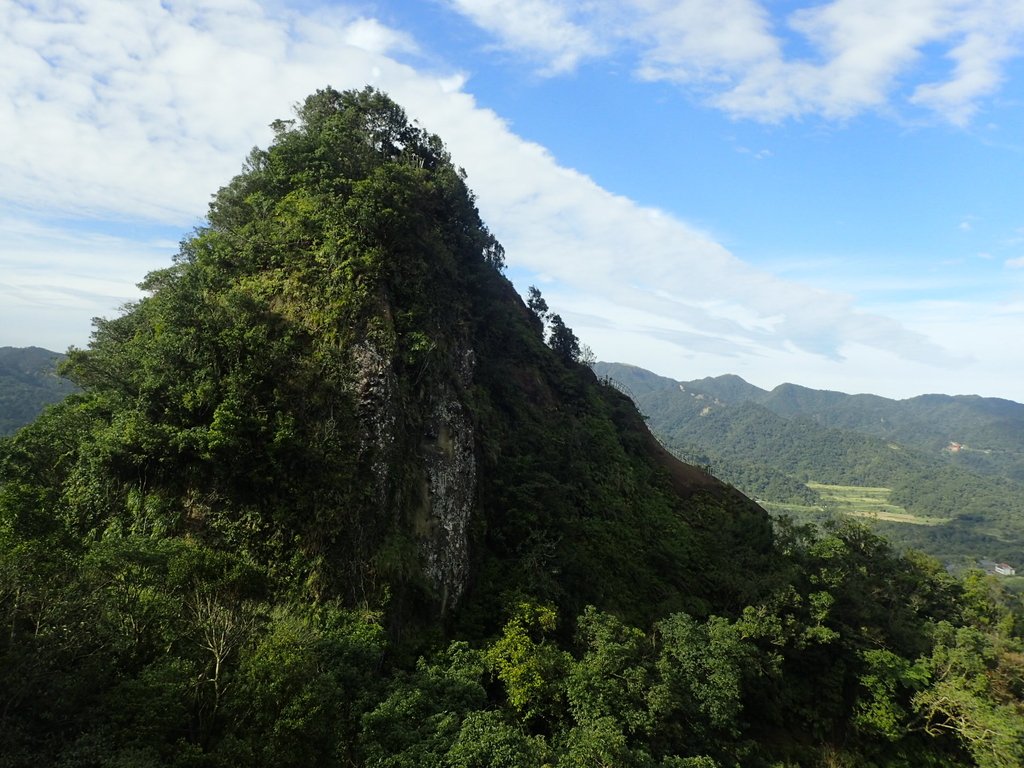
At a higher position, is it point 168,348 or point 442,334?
point 442,334

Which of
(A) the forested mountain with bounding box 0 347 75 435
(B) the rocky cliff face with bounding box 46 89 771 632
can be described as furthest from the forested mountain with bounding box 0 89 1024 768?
(A) the forested mountain with bounding box 0 347 75 435

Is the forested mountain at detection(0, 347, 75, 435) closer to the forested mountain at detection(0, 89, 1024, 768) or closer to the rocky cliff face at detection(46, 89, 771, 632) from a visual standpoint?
the rocky cliff face at detection(46, 89, 771, 632)

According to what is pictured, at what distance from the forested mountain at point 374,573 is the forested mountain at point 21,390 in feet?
281

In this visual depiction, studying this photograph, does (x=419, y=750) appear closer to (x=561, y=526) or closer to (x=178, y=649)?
(x=178, y=649)

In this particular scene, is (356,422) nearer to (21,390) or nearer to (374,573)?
(374,573)

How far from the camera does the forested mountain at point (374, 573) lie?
11.5m

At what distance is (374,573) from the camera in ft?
58.1

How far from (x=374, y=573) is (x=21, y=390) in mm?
138000

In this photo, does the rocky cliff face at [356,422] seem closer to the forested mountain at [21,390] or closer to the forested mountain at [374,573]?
the forested mountain at [374,573]

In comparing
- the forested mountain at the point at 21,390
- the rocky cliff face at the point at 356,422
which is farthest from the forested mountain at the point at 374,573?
the forested mountain at the point at 21,390

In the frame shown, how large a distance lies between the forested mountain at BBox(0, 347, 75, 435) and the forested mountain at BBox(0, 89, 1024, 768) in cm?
8567

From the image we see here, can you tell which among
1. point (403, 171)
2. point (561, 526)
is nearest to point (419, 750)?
point (561, 526)

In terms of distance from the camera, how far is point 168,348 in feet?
55.9

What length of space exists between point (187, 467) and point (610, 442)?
98.8 feet
